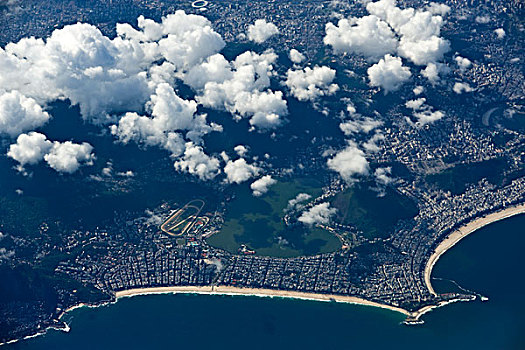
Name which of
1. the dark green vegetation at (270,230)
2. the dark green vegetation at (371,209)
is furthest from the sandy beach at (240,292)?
the dark green vegetation at (371,209)

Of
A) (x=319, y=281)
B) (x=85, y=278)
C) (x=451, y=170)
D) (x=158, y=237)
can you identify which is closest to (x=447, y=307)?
(x=319, y=281)

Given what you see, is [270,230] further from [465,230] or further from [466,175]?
[466,175]

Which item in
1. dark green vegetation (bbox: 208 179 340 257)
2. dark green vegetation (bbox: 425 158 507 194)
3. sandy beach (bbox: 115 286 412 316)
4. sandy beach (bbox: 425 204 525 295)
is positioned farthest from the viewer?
dark green vegetation (bbox: 425 158 507 194)

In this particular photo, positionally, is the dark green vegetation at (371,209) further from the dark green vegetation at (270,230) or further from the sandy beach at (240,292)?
the sandy beach at (240,292)

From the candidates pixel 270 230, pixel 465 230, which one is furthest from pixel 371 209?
pixel 270 230

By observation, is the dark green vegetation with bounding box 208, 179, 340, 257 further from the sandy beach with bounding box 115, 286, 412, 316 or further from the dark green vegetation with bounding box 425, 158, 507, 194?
the dark green vegetation with bounding box 425, 158, 507, 194

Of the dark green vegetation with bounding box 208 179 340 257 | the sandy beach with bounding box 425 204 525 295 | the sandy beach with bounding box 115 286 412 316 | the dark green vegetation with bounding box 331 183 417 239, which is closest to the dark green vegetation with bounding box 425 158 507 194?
the sandy beach with bounding box 425 204 525 295

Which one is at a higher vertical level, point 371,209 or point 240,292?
point 371,209
